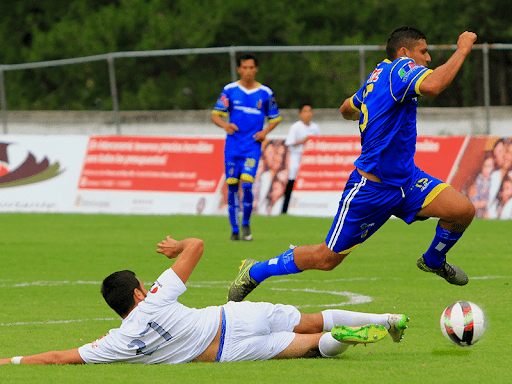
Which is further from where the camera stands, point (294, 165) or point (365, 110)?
point (294, 165)

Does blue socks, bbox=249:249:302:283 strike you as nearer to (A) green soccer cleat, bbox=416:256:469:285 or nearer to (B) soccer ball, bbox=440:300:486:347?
(A) green soccer cleat, bbox=416:256:469:285

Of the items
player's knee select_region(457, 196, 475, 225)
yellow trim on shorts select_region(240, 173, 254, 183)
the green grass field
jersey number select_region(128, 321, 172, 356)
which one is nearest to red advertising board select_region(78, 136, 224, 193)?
the green grass field

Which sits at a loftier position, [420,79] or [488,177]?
[420,79]

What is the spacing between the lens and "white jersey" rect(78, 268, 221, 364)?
538 centimetres

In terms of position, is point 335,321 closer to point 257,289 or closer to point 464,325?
point 464,325

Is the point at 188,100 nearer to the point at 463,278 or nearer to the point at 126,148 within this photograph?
the point at 126,148

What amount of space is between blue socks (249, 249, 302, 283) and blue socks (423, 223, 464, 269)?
1084mm

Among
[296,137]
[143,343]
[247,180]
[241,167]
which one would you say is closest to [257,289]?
[143,343]

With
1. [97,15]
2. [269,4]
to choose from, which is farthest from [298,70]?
[97,15]

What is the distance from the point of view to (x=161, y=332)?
5.42 meters

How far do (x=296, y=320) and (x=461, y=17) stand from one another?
32.3 m

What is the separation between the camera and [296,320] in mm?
5914

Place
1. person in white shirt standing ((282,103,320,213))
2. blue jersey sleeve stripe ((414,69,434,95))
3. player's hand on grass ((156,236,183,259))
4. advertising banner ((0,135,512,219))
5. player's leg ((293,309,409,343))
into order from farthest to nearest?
person in white shirt standing ((282,103,320,213))
advertising banner ((0,135,512,219))
blue jersey sleeve stripe ((414,69,434,95))
player's leg ((293,309,409,343))
player's hand on grass ((156,236,183,259))

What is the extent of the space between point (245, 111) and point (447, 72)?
6833 millimetres
